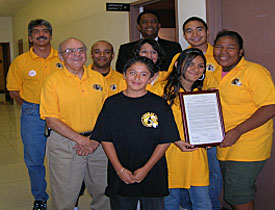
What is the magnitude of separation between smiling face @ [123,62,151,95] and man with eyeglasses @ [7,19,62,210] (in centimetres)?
156

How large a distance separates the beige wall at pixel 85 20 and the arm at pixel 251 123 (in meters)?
3.89

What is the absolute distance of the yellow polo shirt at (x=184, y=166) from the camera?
2.58 meters

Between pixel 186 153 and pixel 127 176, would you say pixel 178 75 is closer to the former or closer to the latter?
pixel 186 153

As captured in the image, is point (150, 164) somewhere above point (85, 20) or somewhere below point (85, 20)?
below

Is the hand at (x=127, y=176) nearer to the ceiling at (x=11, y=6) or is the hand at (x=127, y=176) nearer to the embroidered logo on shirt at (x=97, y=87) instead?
the embroidered logo on shirt at (x=97, y=87)

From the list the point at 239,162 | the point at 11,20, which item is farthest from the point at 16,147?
the point at 11,20

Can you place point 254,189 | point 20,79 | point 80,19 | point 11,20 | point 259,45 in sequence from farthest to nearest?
1. point 11,20
2. point 80,19
3. point 20,79
4. point 259,45
5. point 254,189

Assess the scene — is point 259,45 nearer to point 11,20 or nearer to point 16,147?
point 16,147

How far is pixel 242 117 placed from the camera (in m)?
2.57

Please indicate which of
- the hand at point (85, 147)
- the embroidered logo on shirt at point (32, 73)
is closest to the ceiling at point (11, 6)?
the embroidered logo on shirt at point (32, 73)

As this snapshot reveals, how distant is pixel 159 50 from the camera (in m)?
2.88

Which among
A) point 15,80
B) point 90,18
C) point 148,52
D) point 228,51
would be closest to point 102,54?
point 148,52

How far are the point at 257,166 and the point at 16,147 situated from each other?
17.5 feet

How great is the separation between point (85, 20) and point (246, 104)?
Result: 5725 mm
